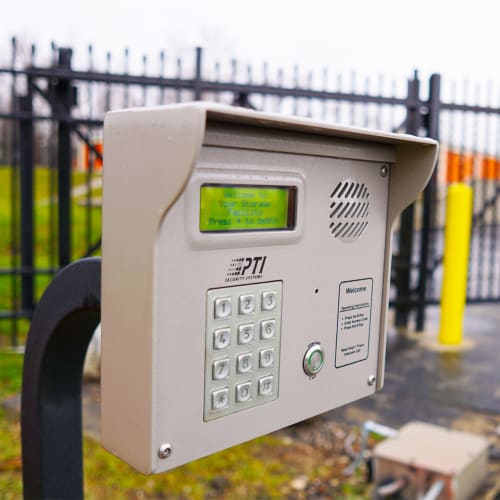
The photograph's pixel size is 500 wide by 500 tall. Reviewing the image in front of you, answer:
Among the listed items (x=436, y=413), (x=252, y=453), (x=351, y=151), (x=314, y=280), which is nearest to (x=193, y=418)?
(x=314, y=280)

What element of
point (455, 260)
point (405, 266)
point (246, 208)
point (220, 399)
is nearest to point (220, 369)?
point (220, 399)

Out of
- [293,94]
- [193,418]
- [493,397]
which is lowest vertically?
[493,397]

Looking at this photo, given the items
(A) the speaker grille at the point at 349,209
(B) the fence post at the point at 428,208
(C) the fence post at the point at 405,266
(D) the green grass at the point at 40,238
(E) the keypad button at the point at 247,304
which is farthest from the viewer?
(D) the green grass at the point at 40,238

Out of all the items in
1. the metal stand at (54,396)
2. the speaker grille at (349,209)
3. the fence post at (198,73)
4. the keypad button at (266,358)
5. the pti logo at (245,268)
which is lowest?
the metal stand at (54,396)

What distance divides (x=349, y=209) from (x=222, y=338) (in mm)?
320

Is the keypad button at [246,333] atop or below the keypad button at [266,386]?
atop

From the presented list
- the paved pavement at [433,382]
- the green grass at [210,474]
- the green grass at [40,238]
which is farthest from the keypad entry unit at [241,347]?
the green grass at [40,238]

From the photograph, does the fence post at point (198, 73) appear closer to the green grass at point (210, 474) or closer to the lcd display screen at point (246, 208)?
the green grass at point (210, 474)

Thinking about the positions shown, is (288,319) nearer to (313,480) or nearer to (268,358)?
(268,358)

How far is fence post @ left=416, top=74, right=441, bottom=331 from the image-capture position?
5.25 m

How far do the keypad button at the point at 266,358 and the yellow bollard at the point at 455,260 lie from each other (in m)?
4.59

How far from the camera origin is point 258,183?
91cm

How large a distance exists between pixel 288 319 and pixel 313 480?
2267 mm

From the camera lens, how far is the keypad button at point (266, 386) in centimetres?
96
